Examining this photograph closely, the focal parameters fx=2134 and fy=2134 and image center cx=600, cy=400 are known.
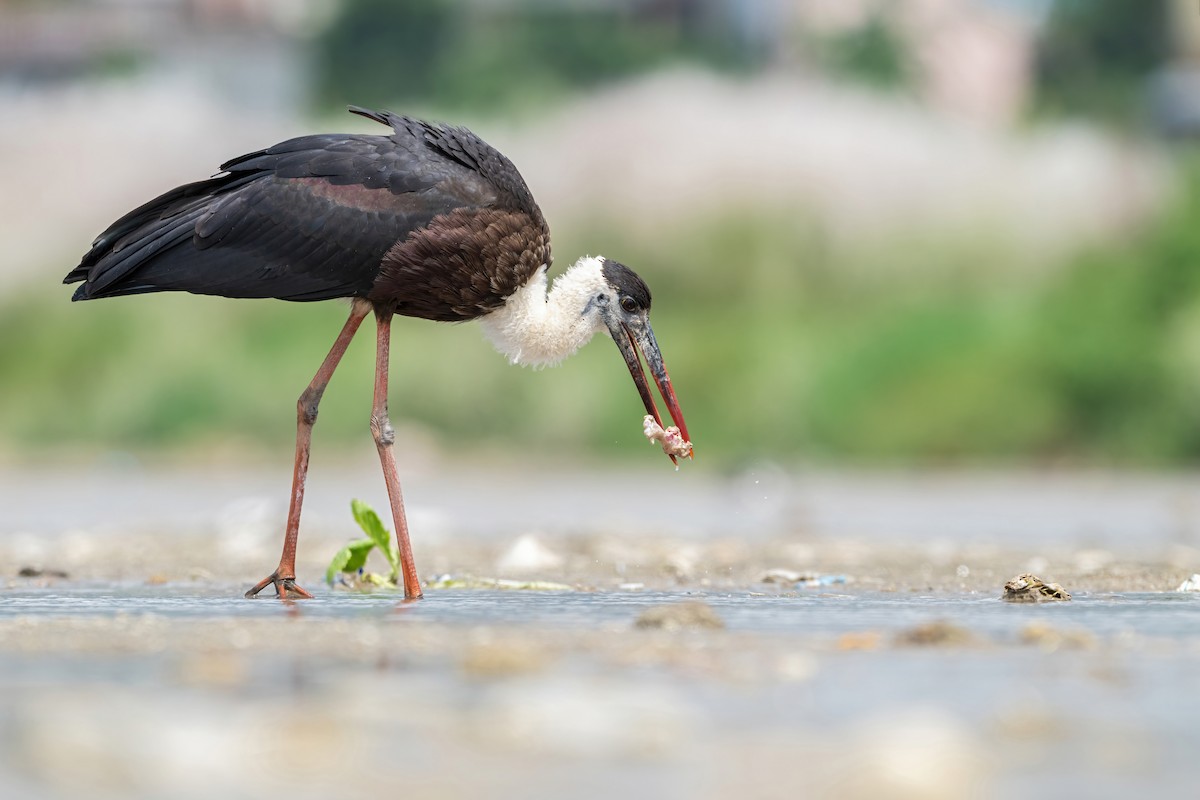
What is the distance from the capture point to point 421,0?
2648 centimetres

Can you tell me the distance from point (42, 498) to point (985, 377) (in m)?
7.86

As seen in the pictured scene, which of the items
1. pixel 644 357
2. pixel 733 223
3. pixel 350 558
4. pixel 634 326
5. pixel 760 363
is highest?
pixel 733 223

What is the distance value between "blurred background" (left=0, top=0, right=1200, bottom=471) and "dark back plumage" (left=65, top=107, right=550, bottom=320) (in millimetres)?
8590

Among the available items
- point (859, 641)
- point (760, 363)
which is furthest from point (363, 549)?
point (760, 363)

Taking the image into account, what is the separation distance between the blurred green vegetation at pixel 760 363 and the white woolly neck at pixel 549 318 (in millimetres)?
9150

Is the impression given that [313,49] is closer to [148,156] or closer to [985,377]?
[148,156]

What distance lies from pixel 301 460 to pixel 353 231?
901 millimetres

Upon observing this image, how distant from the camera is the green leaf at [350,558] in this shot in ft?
25.4

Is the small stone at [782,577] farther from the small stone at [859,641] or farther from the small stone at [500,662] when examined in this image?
the small stone at [500,662]

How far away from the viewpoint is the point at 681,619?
5688mm

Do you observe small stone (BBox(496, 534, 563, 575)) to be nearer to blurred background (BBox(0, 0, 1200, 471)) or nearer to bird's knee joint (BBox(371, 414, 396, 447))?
bird's knee joint (BBox(371, 414, 396, 447))

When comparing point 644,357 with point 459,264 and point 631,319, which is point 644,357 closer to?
point 631,319

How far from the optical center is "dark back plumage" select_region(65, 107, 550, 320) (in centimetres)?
762

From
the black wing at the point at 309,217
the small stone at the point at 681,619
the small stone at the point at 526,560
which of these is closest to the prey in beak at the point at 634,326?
the black wing at the point at 309,217
